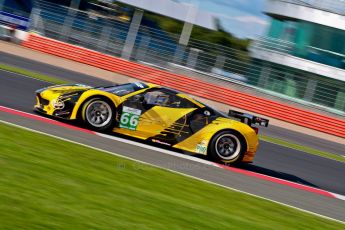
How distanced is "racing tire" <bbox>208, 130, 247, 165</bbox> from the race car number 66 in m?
1.37

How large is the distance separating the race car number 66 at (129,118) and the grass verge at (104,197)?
203 centimetres

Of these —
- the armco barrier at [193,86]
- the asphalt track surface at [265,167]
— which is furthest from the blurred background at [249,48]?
the asphalt track surface at [265,167]

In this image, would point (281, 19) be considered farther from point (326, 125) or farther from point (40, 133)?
point (40, 133)

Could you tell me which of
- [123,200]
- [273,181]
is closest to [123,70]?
[273,181]

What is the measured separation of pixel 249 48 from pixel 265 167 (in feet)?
62.7

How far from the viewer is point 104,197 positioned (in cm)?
657

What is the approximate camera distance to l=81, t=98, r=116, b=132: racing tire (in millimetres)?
11352

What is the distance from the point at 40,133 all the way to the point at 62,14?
68.4 ft

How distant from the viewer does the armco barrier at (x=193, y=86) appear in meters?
25.0

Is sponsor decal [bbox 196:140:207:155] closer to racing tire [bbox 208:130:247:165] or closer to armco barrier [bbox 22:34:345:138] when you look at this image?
racing tire [bbox 208:130:247:165]

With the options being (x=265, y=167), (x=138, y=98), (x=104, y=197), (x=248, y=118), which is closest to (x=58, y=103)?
(x=138, y=98)

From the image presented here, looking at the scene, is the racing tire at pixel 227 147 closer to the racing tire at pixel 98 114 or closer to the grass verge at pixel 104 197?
the racing tire at pixel 98 114

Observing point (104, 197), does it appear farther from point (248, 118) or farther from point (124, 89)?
point (248, 118)

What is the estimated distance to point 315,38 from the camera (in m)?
32.3
